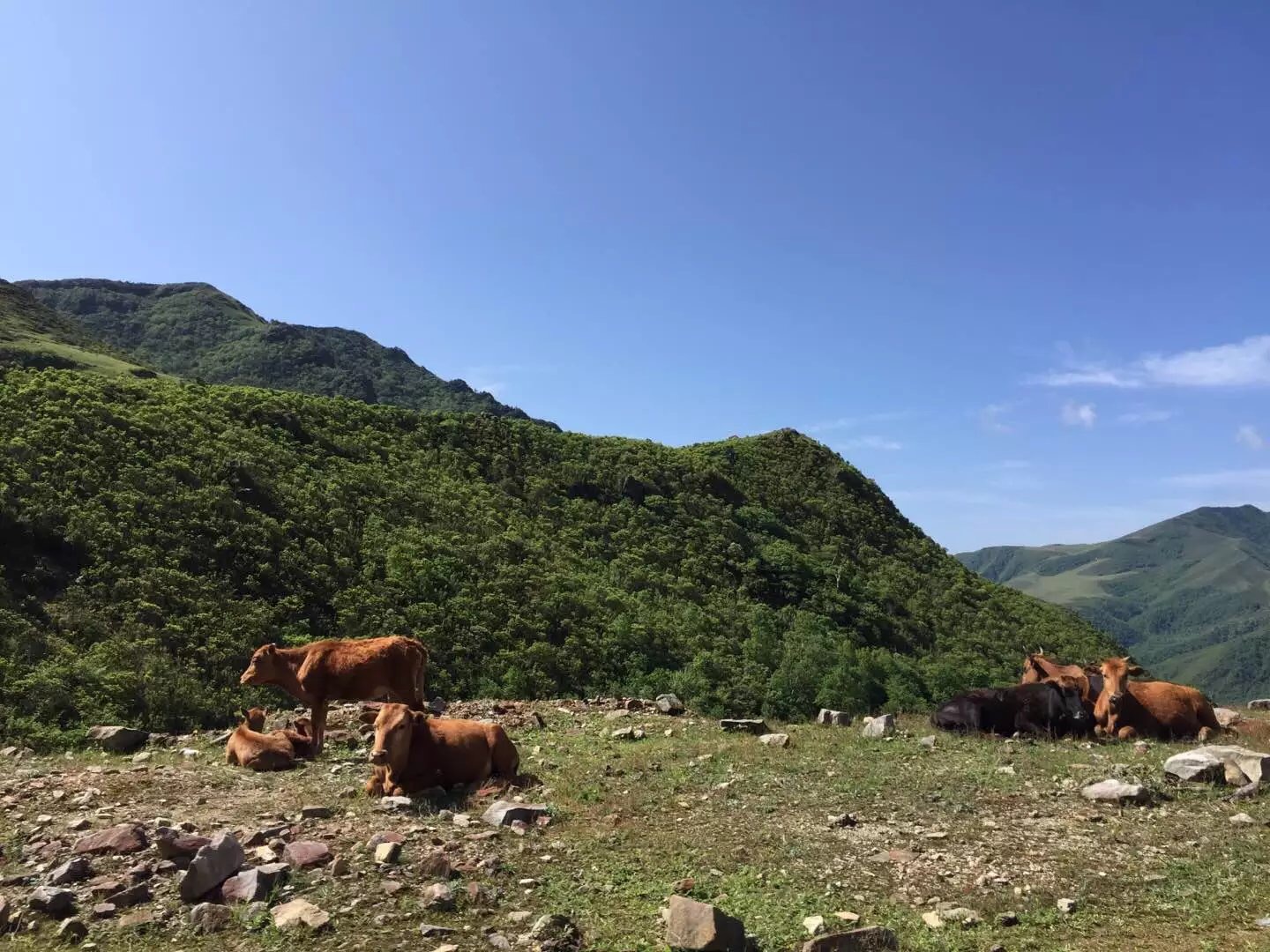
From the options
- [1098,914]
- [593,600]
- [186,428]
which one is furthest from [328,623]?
[1098,914]

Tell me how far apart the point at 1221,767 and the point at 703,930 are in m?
7.78

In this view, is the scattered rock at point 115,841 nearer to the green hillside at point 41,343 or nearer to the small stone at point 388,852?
the small stone at point 388,852

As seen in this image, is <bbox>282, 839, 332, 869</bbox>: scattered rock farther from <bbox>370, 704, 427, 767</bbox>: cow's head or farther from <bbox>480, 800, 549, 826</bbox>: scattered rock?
<bbox>370, 704, 427, 767</bbox>: cow's head

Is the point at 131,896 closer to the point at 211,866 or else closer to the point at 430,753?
the point at 211,866

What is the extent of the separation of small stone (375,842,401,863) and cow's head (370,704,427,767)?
1.95m

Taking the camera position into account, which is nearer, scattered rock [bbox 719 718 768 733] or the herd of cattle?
the herd of cattle

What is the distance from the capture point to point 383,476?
33.3 metres

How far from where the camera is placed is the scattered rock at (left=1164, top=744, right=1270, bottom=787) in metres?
9.45

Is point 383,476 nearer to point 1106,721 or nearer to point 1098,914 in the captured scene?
point 1106,721

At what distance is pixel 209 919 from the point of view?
6.03 metres

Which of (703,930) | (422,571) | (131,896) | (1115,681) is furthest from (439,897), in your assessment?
(422,571)

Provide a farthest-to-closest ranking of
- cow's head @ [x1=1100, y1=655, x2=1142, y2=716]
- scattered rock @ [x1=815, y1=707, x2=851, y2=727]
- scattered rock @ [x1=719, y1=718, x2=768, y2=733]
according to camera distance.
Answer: scattered rock @ [x1=815, y1=707, x2=851, y2=727], scattered rock @ [x1=719, y1=718, x2=768, y2=733], cow's head @ [x1=1100, y1=655, x2=1142, y2=716]

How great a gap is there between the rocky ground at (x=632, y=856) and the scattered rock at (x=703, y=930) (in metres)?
0.06

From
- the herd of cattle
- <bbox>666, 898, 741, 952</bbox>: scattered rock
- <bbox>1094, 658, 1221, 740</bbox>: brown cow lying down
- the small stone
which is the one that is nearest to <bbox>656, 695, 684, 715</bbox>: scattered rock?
the herd of cattle
